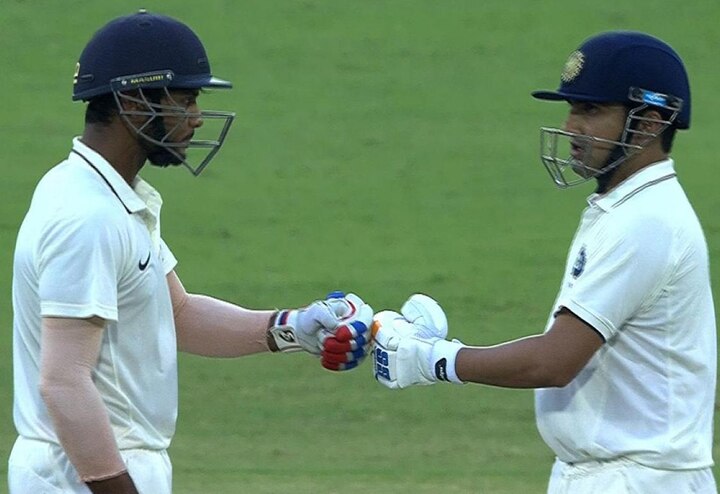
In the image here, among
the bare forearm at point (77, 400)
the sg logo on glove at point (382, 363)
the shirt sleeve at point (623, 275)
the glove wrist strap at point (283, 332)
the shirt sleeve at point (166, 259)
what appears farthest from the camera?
the glove wrist strap at point (283, 332)

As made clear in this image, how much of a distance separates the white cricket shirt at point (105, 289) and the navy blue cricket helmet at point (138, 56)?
21 cm

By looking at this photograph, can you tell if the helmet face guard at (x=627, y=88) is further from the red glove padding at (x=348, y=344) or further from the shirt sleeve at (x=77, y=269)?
the shirt sleeve at (x=77, y=269)

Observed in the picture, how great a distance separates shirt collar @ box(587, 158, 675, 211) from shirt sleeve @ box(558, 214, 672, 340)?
138 mm

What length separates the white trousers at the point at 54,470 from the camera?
16.4ft

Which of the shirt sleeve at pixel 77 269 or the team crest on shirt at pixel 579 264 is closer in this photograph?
the shirt sleeve at pixel 77 269

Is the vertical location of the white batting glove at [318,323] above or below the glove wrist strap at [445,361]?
below

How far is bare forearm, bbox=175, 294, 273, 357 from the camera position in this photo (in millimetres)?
6094

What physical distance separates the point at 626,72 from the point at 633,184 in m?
0.37

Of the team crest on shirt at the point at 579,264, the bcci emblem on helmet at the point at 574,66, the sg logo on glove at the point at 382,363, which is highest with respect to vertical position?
the bcci emblem on helmet at the point at 574,66

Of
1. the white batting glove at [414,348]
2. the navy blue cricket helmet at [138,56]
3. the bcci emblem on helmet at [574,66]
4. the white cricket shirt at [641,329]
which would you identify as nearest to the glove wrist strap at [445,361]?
the white batting glove at [414,348]

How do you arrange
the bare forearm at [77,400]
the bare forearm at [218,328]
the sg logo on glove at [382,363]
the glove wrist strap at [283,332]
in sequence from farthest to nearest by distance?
the glove wrist strap at [283,332] < the bare forearm at [218,328] < the sg logo on glove at [382,363] < the bare forearm at [77,400]

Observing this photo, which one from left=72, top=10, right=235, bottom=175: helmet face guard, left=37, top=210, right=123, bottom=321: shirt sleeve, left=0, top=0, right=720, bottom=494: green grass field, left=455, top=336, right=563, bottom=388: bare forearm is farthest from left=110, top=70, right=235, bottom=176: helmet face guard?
left=0, top=0, right=720, bottom=494: green grass field

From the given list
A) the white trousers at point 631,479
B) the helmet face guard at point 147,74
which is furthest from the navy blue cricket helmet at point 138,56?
the white trousers at point 631,479

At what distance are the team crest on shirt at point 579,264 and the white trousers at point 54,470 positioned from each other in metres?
1.42
